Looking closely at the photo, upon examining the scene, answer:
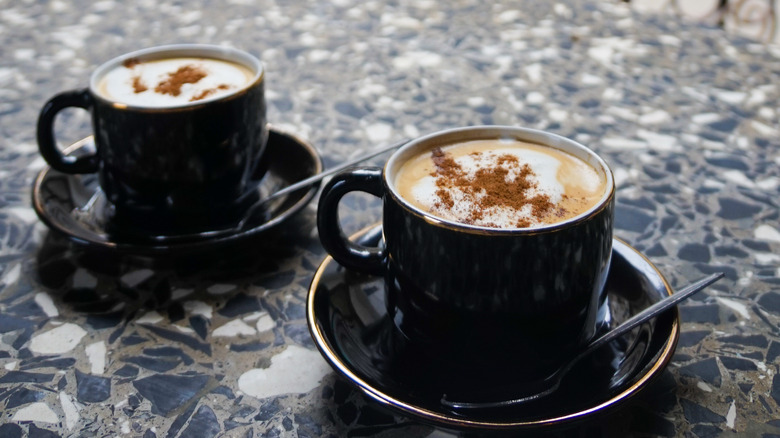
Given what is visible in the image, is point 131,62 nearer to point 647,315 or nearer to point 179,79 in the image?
point 179,79

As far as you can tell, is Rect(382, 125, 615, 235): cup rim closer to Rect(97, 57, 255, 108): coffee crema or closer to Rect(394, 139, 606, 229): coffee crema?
Rect(394, 139, 606, 229): coffee crema

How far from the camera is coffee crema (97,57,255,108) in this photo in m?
0.81

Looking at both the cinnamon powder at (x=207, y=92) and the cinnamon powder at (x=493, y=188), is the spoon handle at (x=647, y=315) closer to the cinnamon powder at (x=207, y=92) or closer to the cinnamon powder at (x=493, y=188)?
the cinnamon powder at (x=493, y=188)

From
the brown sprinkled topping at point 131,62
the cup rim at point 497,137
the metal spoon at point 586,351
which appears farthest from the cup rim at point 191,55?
the metal spoon at point 586,351

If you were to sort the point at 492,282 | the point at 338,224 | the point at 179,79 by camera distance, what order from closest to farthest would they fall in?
the point at 492,282 < the point at 338,224 < the point at 179,79

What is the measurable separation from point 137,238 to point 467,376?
391 millimetres

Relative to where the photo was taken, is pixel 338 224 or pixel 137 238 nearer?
pixel 338 224

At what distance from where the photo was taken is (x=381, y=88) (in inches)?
45.3

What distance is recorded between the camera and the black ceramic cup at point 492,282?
20.9 inches

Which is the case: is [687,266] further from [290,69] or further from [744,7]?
[744,7]

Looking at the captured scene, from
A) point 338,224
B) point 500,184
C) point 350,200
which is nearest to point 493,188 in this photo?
point 500,184

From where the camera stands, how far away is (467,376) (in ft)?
1.91

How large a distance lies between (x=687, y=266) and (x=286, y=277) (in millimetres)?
429

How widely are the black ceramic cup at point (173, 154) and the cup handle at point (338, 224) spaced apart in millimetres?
194
